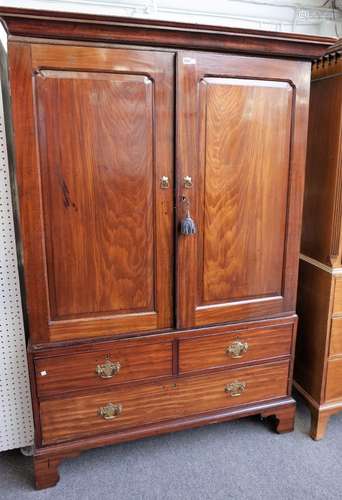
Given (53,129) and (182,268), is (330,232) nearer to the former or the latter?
(182,268)

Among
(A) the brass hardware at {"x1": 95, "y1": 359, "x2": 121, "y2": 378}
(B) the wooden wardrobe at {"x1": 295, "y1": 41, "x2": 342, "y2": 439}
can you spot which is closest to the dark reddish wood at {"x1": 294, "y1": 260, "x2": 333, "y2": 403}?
(B) the wooden wardrobe at {"x1": 295, "y1": 41, "x2": 342, "y2": 439}

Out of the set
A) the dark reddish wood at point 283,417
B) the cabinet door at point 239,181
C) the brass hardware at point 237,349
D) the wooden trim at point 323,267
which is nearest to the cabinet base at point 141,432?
the dark reddish wood at point 283,417

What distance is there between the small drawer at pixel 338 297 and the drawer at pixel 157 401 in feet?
1.11

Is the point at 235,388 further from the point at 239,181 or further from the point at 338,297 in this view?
the point at 239,181

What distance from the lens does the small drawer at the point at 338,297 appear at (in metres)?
1.62

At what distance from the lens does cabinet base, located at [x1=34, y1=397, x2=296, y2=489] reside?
147 cm

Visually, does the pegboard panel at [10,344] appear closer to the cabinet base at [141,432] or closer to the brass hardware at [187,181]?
the cabinet base at [141,432]

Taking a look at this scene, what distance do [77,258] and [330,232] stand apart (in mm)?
1081

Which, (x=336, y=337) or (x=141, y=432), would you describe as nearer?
(x=141, y=432)

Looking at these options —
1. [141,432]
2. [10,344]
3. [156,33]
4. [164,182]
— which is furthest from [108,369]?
[156,33]

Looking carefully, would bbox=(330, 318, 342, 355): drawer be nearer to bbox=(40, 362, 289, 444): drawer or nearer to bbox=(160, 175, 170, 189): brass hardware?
bbox=(40, 362, 289, 444): drawer

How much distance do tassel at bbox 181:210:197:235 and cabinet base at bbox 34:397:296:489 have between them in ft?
2.73

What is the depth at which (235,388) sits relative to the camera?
1.65 metres

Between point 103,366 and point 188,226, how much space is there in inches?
25.3
